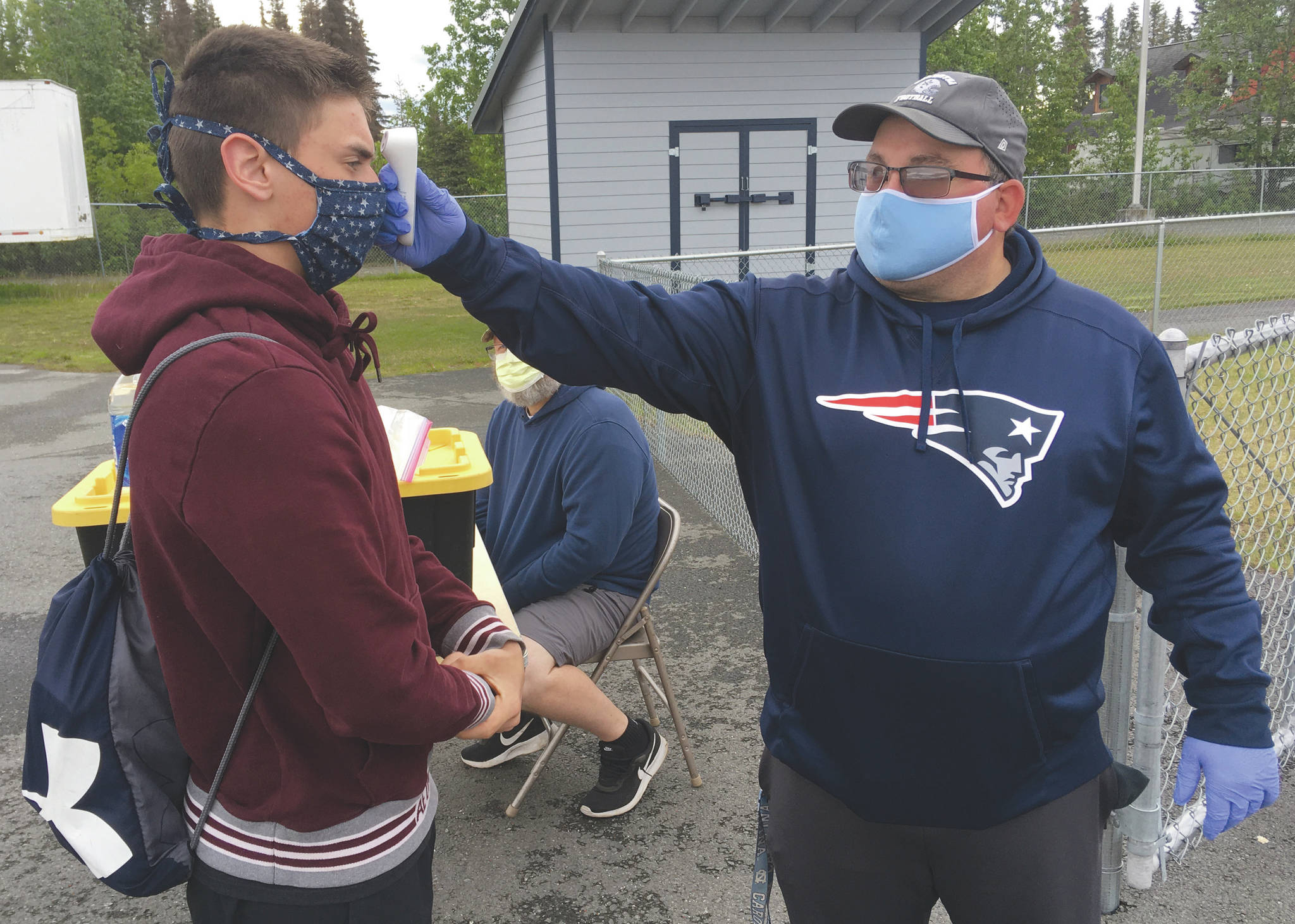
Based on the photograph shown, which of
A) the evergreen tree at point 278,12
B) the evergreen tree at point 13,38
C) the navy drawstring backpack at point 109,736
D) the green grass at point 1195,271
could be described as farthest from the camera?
the evergreen tree at point 278,12

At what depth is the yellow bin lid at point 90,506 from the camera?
2414 millimetres

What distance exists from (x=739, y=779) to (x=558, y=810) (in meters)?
0.67

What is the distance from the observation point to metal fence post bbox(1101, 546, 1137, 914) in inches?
98.7

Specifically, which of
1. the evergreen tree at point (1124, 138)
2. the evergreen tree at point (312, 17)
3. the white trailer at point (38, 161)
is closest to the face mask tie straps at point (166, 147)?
the white trailer at point (38, 161)

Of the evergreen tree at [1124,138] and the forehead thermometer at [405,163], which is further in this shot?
the evergreen tree at [1124,138]

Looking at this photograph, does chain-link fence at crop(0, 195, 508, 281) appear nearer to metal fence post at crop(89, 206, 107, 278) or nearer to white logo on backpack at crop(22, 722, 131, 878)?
metal fence post at crop(89, 206, 107, 278)

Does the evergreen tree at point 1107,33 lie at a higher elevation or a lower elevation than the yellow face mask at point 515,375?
higher

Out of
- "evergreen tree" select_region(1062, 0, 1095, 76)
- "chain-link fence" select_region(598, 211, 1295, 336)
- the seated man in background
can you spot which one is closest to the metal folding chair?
the seated man in background

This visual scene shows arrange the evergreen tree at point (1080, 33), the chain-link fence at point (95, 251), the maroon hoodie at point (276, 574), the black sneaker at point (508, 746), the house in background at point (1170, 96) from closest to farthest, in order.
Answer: the maroon hoodie at point (276, 574)
the black sneaker at point (508, 746)
the chain-link fence at point (95, 251)
the house in background at point (1170, 96)
the evergreen tree at point (1080, 33)

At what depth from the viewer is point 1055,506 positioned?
1.71 m

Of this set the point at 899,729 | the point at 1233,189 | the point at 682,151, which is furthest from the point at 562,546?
the point at 1233,189

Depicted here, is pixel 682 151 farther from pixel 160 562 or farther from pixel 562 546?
pixel 160 562

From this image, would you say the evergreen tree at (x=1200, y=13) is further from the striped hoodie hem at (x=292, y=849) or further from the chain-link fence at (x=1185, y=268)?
the striped hoodie hem at (x=292, y=849)

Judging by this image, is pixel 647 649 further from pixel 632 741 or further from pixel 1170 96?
pixel 1170 96
